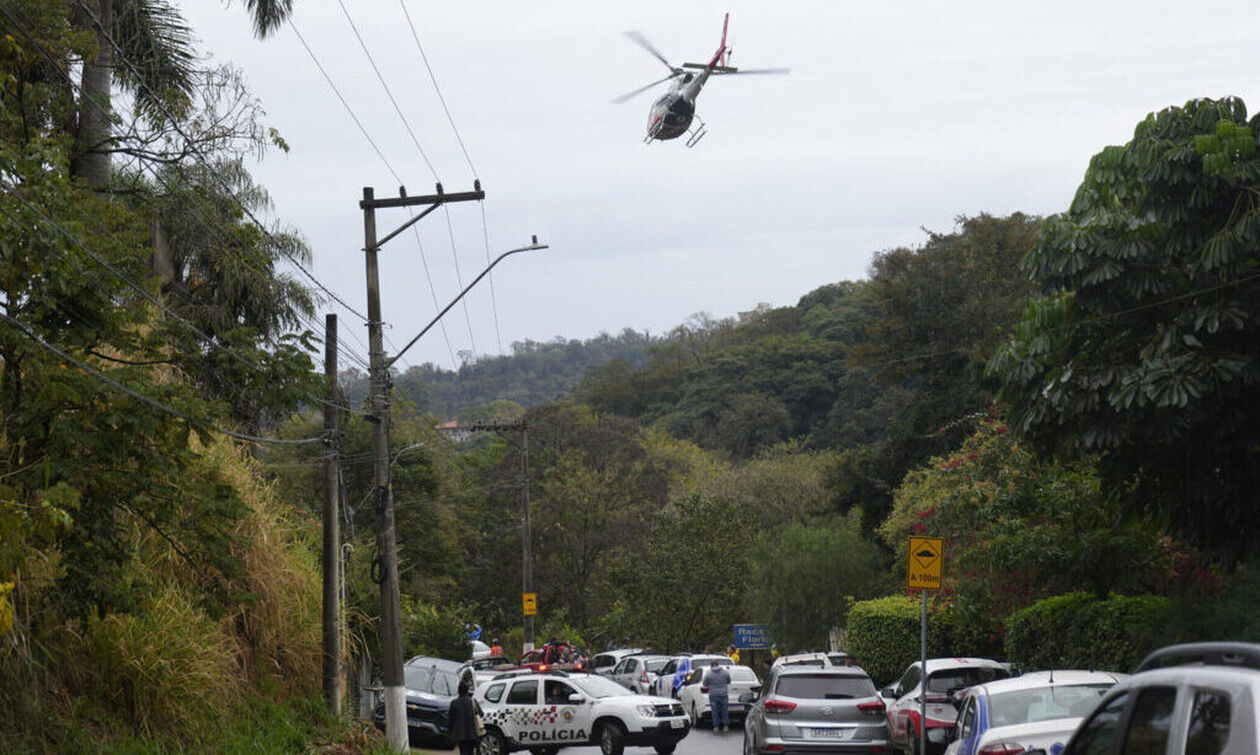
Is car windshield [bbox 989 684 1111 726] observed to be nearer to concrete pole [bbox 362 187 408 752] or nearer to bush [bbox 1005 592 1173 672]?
bush [bbox 1005 592 1173 672]

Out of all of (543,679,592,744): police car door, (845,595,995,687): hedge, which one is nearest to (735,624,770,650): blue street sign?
(845,595,995,687): hedge

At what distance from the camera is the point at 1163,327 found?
15.8 metres

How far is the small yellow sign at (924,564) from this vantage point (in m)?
18.7

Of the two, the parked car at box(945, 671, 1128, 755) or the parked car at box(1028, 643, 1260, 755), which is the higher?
the parked car at box(1028, 643, 1260, 755)

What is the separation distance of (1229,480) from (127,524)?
13822 millimetres

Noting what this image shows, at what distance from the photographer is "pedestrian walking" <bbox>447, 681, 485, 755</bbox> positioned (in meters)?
20.4

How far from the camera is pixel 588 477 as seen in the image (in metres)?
64.8

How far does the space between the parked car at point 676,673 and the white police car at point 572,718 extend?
357 inches

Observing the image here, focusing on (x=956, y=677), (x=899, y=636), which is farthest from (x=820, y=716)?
(x=899, y=636)

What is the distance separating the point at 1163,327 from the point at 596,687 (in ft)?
43.0

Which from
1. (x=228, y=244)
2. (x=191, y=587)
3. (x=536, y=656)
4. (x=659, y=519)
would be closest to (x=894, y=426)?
(x=659, y=519)

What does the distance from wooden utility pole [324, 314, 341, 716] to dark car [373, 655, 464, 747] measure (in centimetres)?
457

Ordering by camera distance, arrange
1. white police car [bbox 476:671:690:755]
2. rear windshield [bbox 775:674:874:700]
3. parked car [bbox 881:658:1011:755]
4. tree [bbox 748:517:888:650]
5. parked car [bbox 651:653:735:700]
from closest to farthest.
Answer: rear windshield [bbox 775:674:874:700] < parked car [bbox 881:658:1011:755] < white police car [bbox 476:671:690:755] < parked car [bbox 651:653:735:700] < tree [bbox 748:517:888:650]

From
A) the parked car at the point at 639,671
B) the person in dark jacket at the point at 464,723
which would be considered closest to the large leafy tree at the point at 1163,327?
the person in dark jacket at the point at 464,723
